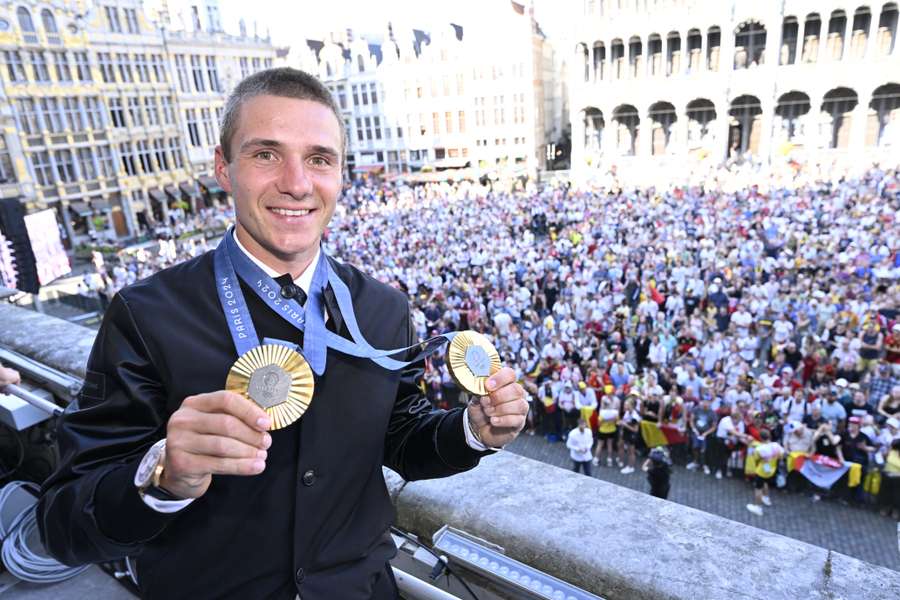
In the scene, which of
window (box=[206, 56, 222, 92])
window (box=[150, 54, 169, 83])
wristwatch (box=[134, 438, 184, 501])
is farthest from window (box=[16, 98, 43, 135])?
wristwatch (box=[134, 438, 184, 501])

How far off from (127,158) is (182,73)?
8.44 meters

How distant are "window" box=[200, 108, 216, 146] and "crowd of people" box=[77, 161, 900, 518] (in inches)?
928

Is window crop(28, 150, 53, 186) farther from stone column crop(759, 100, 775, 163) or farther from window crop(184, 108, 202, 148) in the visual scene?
stone column crop(759, 100, 775, 163)

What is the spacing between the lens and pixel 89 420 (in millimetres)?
1663

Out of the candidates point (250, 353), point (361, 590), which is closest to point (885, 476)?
point (361, 590)

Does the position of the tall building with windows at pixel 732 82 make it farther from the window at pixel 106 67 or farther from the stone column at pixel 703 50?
the window at pixel 106 67

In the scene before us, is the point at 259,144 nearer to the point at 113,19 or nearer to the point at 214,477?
the point at 214,477

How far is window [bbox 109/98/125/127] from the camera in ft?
128

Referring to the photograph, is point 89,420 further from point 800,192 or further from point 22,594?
point 800,192

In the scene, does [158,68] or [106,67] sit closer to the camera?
[106,67]

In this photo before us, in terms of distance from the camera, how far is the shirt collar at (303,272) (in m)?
1.94

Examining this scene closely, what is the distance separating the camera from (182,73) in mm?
43844

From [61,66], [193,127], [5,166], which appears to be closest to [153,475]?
[5,166]

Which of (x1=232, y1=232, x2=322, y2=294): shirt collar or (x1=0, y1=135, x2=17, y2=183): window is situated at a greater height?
(x1=0, y1=135, x2=17, y2=183): window
